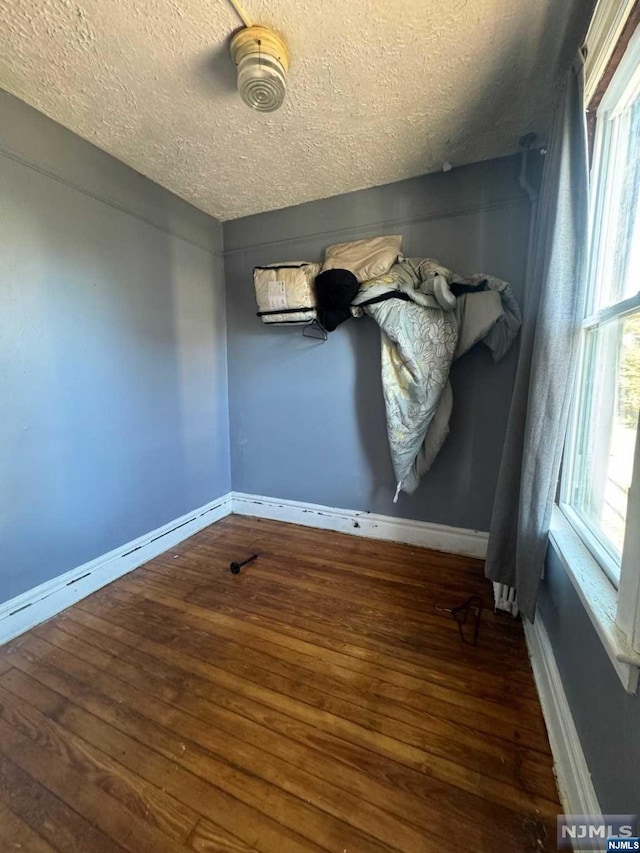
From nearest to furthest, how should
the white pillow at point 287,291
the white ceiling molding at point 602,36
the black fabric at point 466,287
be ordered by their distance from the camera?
the white ceiling molding at point 602,36
the black fabric at point 466,287
the white pillow at point 287,291

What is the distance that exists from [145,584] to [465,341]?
2.28 metres

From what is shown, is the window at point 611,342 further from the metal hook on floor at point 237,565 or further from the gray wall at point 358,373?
the metal hook on floor at point 237,565

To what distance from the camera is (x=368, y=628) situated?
159 centimetres

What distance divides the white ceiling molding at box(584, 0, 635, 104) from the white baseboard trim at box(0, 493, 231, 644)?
2949mm

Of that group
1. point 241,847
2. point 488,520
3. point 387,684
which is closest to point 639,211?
point 488,520

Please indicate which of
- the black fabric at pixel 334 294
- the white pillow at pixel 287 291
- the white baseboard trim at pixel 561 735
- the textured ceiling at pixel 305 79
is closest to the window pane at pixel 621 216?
the textured ceiling at pixel 305 79

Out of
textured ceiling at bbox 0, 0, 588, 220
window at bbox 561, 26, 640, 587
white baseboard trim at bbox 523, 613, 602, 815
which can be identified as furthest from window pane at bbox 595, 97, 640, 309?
white baseboard trim at bbox 523, 613, 602, 815

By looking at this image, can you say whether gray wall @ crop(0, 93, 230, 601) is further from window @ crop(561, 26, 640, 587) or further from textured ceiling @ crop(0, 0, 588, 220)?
window @ crop(561, 26, 640, 587)

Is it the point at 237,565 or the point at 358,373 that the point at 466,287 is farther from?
the point at 237,565

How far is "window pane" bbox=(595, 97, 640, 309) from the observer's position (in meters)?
1.05

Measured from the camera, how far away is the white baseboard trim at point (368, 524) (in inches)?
87.0

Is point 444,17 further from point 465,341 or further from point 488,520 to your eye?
point 488,520

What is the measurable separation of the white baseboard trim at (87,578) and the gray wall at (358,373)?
62 cm
